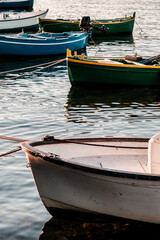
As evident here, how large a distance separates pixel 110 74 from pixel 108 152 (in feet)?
34.5

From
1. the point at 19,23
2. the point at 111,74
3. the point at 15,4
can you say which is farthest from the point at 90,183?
the point at 15,4

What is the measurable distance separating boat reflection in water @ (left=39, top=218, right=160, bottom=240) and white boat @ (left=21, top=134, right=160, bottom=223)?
0.87 feet

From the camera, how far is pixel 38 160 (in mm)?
8555

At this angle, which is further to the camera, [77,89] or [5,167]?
[77,89]

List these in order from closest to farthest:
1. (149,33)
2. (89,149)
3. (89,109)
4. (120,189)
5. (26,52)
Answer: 1. (120,189)
2. (89,149)
3. (89,109)
4. (26,52)
5. (149,33)

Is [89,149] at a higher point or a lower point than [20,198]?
higher

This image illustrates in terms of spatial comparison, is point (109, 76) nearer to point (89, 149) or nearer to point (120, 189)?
point (89, 149)

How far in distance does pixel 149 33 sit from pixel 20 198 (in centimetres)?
3014

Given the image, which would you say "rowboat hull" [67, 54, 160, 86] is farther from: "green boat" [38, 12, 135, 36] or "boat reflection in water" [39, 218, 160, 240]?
"green boat" [38, 12, 135, 36]

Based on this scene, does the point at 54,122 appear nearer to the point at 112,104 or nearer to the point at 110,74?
the point at 112,104

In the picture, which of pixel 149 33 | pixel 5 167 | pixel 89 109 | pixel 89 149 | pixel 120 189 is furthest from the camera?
pixel 149 33

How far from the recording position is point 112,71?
20.0 meters

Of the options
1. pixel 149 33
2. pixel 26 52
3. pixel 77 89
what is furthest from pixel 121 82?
pixel 149 33

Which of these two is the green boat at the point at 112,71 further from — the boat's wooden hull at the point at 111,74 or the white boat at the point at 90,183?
the white boat at the point at 90,183
